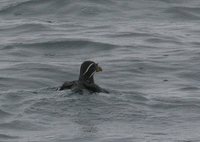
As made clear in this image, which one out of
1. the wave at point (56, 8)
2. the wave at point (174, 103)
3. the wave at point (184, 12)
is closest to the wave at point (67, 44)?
the wave at point (56, 8)

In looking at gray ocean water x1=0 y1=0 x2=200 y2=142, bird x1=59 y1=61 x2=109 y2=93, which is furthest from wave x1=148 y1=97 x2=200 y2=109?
bird x1=59 y1=61 x2=109 y2=93

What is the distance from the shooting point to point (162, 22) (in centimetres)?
2639

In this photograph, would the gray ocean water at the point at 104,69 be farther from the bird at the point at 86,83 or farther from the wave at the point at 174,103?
the bird at the point at 86,83

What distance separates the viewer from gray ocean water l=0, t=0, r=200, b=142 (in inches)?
589

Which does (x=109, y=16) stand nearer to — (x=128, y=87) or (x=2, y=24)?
(x=2, y=24)

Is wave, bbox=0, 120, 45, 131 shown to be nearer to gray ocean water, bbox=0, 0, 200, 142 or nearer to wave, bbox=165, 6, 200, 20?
gray ocean water, bbox=0, 0, 200, 142

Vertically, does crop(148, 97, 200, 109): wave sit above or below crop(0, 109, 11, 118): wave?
below

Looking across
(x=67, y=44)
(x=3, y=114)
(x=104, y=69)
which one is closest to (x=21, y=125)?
(x=3, y=114)

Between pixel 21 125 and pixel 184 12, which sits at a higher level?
pixel 184 12

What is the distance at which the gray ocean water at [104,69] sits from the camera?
14961 mm

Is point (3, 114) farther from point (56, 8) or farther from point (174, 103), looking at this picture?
point (56, 8)

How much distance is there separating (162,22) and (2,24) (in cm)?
459

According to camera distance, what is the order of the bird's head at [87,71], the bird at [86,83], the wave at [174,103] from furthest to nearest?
the bird's head at [87,71]
the bird at [86,83]
the wave at [174,103]

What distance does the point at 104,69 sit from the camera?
67.9ft
